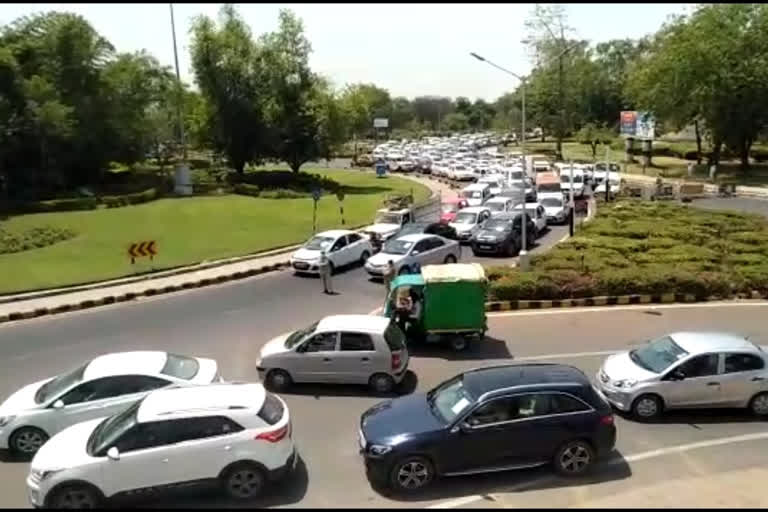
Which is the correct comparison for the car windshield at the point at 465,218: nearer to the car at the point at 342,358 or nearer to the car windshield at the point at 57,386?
the car at the point at 342,358

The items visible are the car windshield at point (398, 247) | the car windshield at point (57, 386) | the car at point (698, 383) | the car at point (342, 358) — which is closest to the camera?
the car windshield at point (57, 386)

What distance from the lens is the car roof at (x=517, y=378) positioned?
1166 centimetres

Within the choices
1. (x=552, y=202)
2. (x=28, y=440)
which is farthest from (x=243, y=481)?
(x=552, y=202)

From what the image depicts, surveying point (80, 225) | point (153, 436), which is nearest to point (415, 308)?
point (153, 436)

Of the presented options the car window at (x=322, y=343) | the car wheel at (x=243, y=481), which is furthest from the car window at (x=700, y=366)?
the car wheel at (x=243, y=481)

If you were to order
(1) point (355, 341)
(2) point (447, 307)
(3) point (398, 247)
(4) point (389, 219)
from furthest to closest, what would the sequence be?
(4) point (389, 219)
(3) point (398, 247)
(2) point (447, 307)
(1) point (355, 341)

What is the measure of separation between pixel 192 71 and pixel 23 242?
30.0 m

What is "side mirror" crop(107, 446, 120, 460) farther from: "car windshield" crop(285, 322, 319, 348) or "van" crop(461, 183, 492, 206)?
"van" crop(461, 183, 492, 206)

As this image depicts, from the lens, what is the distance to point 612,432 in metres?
11.6

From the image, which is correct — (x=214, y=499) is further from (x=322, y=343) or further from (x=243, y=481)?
(x=322, y=343)

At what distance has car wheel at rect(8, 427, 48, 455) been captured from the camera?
12.6 metres

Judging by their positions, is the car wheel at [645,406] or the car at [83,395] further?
the car wheel at [645,406]

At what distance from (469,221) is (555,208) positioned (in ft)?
21.5

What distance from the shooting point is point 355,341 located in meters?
15.3
